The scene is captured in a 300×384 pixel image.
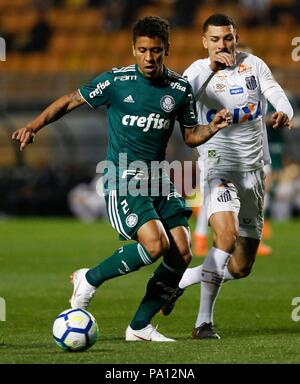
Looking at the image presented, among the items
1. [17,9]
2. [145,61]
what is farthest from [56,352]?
[17,9]

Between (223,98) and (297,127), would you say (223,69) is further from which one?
(297,127)

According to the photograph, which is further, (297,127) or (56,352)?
(297,127)

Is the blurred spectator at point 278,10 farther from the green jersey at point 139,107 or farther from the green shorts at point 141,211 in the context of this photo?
the green shorts at point 141,211

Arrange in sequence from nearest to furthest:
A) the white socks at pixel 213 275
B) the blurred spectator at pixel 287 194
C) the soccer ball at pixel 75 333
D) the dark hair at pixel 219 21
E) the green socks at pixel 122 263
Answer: the soccer ball at pixel 75 333 → the green socks at pixel 122 263 → the white socks at pixel 213 275 → the dark hair at pixel 219 21 → the blurred spectator at pixel 287 194

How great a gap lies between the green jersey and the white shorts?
675 mm

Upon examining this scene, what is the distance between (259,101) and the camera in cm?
783

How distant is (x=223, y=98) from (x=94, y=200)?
1346cm

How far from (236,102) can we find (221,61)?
350mm

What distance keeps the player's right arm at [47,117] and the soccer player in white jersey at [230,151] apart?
0.98 m

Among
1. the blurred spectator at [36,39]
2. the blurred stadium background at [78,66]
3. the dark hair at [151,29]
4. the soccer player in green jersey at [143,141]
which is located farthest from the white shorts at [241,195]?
the blurred spectator at [36,39]

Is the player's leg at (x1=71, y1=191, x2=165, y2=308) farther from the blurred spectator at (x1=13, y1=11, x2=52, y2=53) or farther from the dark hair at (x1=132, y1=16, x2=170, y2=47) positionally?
the blurred spectator at (x1=13, y1=11, x2=52, y2=53)

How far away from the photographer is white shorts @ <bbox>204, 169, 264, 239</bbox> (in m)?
7.48

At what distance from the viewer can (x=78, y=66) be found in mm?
24375

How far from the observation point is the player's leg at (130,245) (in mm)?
6660
